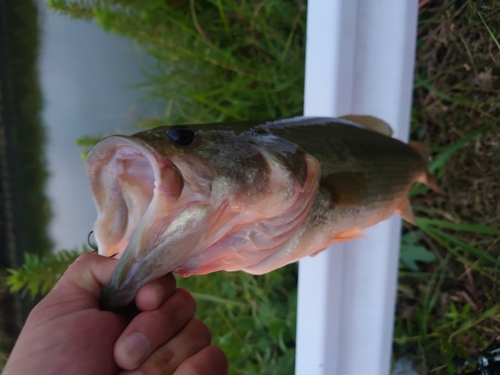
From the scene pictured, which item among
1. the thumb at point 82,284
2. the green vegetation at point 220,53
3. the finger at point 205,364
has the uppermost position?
the green vegetation at point 220,53

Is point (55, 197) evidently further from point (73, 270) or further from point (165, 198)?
point (165, 198)

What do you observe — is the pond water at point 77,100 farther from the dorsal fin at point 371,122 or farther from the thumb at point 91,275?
the thumb at point 91,275

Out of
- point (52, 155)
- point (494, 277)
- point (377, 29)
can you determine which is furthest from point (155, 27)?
point (494, 277)

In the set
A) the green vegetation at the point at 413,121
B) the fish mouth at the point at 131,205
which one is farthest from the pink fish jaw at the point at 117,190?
the green vegetation at the point at 413,121

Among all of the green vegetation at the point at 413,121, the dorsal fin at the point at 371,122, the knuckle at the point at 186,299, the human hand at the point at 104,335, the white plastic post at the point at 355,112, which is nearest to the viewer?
the human hand at the point at 104,335

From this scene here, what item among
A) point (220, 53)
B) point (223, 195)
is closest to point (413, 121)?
point (220, 53)

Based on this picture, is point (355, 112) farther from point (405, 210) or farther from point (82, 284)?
point (82, 284)
